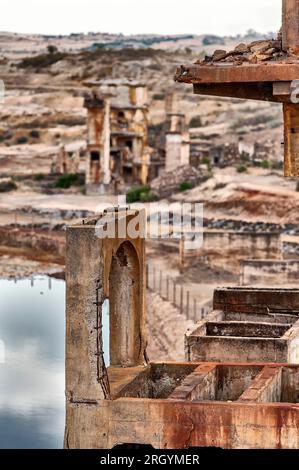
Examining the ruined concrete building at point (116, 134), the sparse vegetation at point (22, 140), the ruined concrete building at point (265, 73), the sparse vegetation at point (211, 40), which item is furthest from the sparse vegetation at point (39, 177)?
the sparse vegetation at point (211, 40)

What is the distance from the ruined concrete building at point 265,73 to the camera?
12.4 m

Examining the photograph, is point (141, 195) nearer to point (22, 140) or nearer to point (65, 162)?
point (65, 162)

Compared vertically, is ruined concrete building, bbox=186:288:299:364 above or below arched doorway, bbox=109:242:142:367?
below

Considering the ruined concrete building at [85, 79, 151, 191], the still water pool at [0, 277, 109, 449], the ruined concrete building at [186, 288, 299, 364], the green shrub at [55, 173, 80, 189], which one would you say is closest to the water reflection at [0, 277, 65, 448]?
the still water pool at [0, 277, 109, 449]

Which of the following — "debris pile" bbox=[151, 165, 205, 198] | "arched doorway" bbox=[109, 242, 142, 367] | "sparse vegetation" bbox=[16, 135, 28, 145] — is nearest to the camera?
"arched doorway" bbox=[109, 242, 142, 367]

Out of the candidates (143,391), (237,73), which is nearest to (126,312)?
(143,391)

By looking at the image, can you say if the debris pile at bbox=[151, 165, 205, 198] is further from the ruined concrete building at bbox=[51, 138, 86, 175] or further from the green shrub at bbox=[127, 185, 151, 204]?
the ruined concrete building at bbox=[51, 138, 86, 175]

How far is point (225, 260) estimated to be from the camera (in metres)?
42.4

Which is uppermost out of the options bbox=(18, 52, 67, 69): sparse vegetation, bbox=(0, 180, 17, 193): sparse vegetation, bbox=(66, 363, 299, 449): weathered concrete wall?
bbox=(66, 363, 299, 449): weathered concrete wall

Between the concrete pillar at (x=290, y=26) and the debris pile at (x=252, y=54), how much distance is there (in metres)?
0.10

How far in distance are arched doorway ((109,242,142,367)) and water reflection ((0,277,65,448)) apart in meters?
10.6

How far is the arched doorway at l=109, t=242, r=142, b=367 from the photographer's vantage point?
16031 mm
